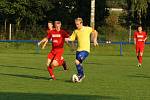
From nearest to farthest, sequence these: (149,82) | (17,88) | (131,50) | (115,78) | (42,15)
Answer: (17,88)
(149,82)
(115,78)
(131,50)
(42,15)

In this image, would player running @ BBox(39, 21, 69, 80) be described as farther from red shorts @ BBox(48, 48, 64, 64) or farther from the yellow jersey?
the yellow jersey

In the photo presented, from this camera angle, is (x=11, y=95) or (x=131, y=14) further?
(x=131, y=14)

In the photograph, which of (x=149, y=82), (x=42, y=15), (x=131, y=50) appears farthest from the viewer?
(x=42, y=15)

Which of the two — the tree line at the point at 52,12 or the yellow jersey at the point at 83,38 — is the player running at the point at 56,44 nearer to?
the yellow jersey at the point at 83,38

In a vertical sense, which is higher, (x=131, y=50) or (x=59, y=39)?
(x=59, y=39)

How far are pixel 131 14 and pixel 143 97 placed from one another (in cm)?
4604

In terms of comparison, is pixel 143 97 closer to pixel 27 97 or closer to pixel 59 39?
pixel 27 97

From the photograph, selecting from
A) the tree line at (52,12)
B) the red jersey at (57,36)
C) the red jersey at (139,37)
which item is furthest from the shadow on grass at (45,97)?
the tree line at (52,12)

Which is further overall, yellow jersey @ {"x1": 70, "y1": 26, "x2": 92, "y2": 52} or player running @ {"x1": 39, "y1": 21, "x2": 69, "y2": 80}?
player running @ {"x1": 39, "y1": 21, "x2": 69, "y2": 80}

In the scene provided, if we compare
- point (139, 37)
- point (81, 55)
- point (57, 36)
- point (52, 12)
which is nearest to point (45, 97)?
point (81, 55)

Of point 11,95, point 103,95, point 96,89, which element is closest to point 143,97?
point 103,95

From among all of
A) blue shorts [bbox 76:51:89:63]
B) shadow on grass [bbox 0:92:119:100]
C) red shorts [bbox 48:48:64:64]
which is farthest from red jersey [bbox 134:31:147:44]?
shadow on grass [bbox 0:92:119:100]

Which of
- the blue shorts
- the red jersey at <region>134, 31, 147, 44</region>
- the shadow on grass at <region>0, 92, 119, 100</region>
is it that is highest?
the blue shorts

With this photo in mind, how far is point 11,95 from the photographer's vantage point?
13703mm
